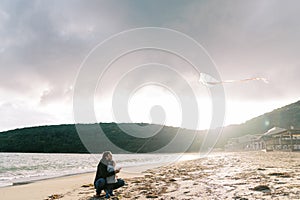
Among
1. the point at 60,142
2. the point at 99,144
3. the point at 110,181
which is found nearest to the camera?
the point at 110,181

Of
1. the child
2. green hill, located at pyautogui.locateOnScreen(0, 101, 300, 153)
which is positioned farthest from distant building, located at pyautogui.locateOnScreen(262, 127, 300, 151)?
green hill, located at pyautogui.locateOnScreen(0, 101, 300, 153)

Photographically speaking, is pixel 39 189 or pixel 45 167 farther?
pixel 45 167

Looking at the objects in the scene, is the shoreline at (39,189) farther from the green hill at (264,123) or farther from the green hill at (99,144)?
the green hill at (264,123)

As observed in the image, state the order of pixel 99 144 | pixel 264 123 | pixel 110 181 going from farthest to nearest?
pixel 264 123, pixel 99 144, pixel 110 181

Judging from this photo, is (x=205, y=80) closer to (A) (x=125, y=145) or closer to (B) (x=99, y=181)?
(B) (x=99, y=181)

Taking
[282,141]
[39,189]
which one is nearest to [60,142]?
[282,141]

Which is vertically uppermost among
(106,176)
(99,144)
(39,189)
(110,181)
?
(106,176)

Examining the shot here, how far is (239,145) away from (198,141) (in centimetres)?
6747

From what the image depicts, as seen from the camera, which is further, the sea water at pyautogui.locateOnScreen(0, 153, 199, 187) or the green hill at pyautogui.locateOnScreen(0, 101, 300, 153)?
the green hill at pyautogui.locateOnScreen(0, 101, 300, 153)

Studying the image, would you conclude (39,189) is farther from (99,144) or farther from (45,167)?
(99,144)

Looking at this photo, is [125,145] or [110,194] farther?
[125,145]

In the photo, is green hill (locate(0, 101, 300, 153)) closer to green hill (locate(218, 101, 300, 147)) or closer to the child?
green hill (locate(218, 101, 300, 147))

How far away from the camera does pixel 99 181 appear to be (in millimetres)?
7711

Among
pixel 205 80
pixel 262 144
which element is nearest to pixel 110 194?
pixel 205 80
